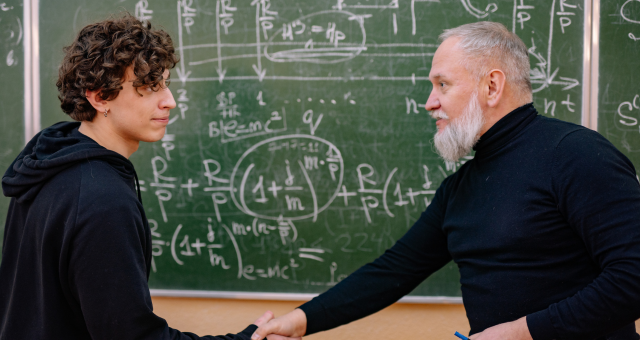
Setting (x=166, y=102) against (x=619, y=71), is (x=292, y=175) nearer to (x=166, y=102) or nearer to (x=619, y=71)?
(x=166, y=102)

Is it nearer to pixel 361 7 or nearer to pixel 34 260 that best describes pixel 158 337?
pixel 34 260

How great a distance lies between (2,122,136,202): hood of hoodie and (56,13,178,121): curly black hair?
0.31 feet

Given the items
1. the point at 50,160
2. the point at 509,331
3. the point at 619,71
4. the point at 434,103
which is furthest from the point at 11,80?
the point at 619,71

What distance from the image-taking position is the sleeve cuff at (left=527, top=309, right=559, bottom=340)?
1.35m

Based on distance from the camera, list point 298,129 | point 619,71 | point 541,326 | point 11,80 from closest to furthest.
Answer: point 541,326 < point 619,71 < point 298,129 < point 11,80

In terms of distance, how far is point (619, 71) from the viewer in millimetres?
2529

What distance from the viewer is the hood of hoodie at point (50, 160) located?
131cm

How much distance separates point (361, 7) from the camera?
2594 mm

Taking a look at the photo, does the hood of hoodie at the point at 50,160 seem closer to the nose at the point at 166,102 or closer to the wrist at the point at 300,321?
the nose at the point at 166,102

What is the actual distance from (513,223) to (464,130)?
0.38m

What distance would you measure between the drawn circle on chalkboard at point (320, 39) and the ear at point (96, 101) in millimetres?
1329

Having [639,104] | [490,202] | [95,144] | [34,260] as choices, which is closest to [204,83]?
[95,144]

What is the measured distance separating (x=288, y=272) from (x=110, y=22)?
1658mm

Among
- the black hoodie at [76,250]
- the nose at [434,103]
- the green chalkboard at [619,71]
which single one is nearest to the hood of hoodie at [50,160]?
the black hoodie at [76,250]
